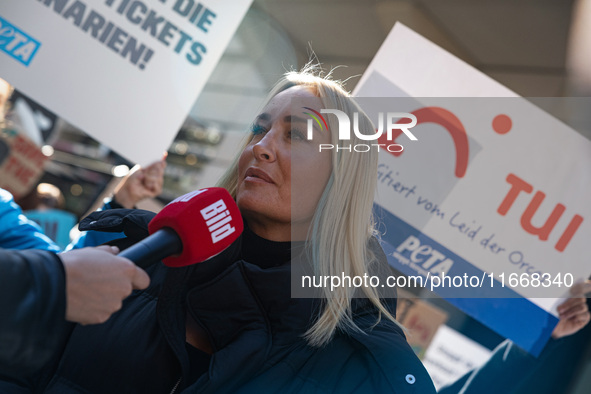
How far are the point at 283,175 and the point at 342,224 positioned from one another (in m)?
0.16

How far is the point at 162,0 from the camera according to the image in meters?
1.65

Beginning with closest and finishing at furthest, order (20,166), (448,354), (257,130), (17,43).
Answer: (257,130) < (17,43) < (448,354) < (20,166)

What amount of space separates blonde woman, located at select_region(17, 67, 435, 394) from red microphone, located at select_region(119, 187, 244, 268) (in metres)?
0.15

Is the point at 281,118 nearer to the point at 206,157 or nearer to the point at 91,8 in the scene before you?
the point at 91,8

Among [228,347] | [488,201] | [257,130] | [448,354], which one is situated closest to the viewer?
[228,347]

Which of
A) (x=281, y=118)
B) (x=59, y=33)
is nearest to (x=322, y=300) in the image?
(x=281, y=118)

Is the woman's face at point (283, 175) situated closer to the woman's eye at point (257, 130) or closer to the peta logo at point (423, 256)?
the woman's eye at point (257, 130)

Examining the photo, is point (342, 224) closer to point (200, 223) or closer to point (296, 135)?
point (296, 135)

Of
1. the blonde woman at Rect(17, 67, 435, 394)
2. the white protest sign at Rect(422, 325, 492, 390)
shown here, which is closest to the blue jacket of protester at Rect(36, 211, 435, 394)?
the blonde woman at Rect(17, 67, 435, 394)

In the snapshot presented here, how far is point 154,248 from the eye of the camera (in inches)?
27.0

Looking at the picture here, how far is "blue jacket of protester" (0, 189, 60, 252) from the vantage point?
1252 mm

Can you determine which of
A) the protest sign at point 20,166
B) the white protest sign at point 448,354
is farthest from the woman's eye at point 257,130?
the protest sign at point 20,166

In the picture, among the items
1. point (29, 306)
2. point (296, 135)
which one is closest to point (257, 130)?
point (296, 135)

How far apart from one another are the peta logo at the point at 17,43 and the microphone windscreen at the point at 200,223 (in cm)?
105
